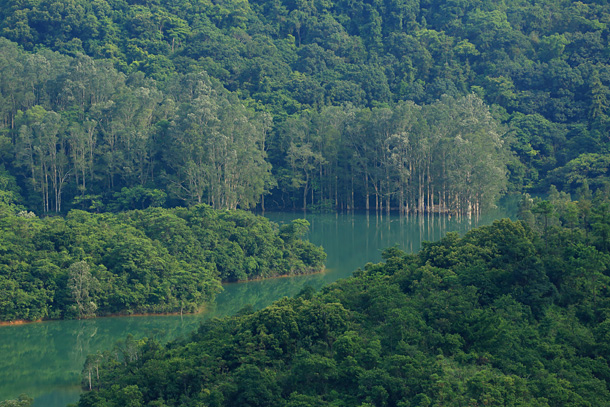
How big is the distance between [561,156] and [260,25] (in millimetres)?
31853

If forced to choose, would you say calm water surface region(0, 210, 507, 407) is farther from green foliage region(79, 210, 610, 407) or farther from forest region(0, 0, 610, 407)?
green foliage region(79, 210, 610, 407)

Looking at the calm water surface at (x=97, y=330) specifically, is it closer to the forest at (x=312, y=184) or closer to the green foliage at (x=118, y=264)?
the green foliage at (x=118, y=264)

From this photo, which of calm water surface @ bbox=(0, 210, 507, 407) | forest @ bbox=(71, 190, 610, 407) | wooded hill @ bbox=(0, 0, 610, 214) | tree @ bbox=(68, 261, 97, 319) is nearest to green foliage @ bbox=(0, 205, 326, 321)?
tree @ bbox=(68, 261, 97, 319)

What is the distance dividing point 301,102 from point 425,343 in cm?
5112

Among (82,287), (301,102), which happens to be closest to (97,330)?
(82,287)

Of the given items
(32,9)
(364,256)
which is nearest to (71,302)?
(364,256)

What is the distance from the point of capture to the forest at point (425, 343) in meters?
20.2

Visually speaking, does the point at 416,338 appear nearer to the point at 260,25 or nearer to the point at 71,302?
the point at 71,302

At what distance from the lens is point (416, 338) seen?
22.5 m

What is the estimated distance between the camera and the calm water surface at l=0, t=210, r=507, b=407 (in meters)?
27.9

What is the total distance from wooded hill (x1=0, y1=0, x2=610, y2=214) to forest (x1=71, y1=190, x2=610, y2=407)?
98.7ft

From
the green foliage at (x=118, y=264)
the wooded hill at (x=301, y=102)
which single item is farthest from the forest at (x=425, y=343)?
the wooded hill at (x=301, y=102)

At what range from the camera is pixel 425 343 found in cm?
2248

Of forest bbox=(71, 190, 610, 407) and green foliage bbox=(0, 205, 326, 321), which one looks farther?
green foliage bbox=(0, 205, 326, 321)
